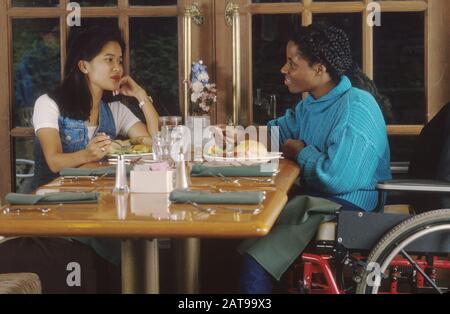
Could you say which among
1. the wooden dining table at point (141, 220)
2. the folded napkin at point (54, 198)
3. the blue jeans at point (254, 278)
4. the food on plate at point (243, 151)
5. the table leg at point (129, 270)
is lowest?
the blue jeans at point (254, 278)

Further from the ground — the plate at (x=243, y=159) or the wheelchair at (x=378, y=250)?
the plate at (x=243, y=159)

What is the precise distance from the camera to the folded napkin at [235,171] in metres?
2.57

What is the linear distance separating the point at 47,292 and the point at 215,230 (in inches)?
43.6

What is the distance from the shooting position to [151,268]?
88.7 inches

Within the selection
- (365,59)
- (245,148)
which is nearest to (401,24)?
(365,59)

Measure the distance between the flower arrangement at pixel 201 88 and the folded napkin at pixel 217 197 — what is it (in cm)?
147

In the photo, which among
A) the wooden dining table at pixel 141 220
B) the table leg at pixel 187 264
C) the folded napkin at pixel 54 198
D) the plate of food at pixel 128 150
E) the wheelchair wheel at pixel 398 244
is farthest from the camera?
the plate of food at pixel 128 150

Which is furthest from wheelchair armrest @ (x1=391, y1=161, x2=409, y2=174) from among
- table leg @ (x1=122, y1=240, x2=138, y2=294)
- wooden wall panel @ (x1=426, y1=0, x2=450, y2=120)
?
table leg @ (x1=122, y1=240, x2=138, y2=294)

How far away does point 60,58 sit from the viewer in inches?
147

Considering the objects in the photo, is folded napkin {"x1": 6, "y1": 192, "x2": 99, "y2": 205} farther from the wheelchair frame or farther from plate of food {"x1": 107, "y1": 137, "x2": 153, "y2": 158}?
plate of food {"x1": 107, "y1": 137, "x2": 153, "y2": 158}

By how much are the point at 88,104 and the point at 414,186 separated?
5.03 feet

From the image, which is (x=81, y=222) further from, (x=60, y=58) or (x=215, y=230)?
(x=60, y=58)

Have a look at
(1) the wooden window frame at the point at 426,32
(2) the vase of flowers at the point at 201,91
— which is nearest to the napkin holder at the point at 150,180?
(2) the vase of flowers at the point at 201,91

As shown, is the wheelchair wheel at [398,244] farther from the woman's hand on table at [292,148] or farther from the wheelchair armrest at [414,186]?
the woman's hand on table at [292,148]
